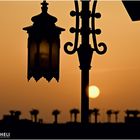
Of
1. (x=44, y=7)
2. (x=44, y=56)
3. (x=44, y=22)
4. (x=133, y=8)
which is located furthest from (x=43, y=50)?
(x=133, y=8)

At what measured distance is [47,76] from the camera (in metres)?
8.48

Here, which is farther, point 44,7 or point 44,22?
point 44,7

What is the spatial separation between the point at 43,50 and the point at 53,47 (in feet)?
0.47

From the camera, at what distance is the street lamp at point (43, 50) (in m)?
8.48

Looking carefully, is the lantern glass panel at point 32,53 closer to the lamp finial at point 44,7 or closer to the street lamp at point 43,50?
the street lamp at point 43,50

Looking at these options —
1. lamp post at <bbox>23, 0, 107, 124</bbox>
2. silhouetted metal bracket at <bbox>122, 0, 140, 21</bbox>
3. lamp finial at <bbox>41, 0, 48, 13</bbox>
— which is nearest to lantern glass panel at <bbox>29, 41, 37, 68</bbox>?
lamp post at <bbox>23, 0, 107, 124</bbox>

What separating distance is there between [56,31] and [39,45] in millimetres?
357

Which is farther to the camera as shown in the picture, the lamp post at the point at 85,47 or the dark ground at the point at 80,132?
the dark ground at the point at 80,132

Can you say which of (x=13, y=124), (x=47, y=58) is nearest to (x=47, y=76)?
(x=47, y=58)

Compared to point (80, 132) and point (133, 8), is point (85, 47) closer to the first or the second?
point (80, 132)

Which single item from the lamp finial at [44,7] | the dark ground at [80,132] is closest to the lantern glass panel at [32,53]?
the lamp finial at [44,7]

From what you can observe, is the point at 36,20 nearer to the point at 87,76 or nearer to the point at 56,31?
the point at 56,31

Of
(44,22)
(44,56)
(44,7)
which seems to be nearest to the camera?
(44,56)

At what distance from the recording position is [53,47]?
860cm
